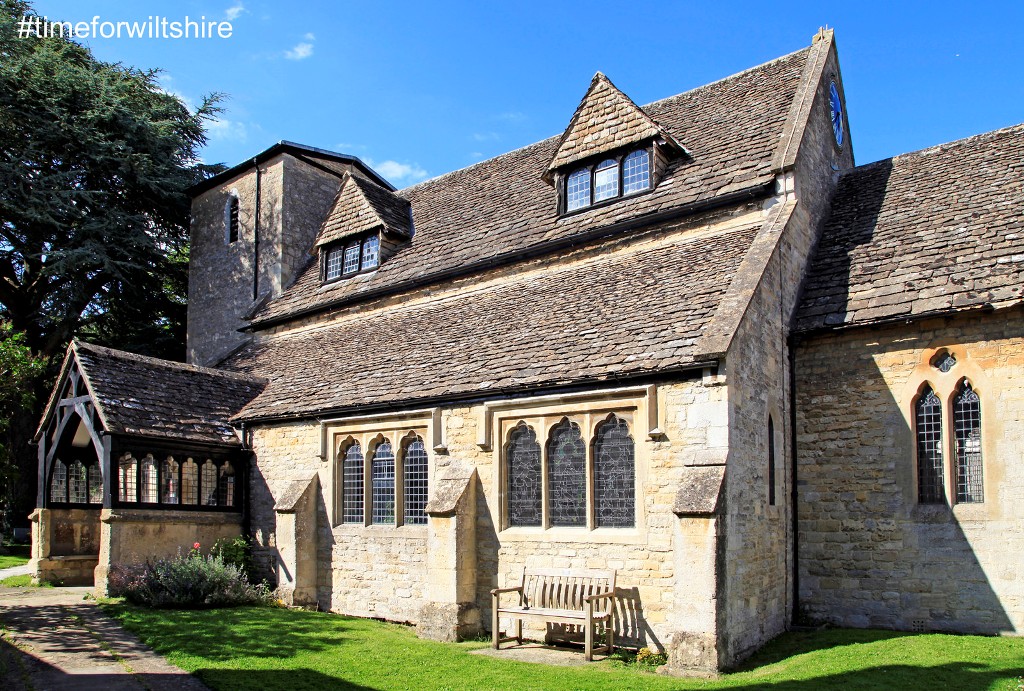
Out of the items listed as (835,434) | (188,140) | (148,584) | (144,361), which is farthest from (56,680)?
(188,140)

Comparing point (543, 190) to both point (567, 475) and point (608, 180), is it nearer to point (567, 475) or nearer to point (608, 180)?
point (608, 180)

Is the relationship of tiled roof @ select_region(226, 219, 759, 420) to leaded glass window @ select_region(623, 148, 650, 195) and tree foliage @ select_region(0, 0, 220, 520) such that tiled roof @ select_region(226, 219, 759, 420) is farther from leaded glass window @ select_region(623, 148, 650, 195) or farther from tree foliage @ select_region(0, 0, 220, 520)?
tree foliage @ select_region(0, 0, 220, 520)

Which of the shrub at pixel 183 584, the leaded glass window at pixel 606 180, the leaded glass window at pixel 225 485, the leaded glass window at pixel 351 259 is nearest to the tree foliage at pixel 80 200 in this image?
the leaded glass window at pixel 351 259

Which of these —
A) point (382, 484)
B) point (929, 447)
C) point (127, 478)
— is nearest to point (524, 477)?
point (382, 484)

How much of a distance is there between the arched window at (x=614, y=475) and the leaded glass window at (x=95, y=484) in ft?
47.4

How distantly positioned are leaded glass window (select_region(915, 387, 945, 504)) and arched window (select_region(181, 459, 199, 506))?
14.4 metres

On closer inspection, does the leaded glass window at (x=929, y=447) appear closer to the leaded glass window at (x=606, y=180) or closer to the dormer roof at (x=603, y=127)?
the dormer roof at (x=603, y=127)

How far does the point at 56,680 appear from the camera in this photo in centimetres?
990

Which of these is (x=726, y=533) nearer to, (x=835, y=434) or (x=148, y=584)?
(x=835, y=434)

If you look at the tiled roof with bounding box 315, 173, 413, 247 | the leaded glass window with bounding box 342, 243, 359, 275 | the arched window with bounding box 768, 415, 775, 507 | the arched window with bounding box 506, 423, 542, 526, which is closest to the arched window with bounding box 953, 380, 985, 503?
the arched window with bounding box 768, 415, 775, 507

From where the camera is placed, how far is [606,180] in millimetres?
17781

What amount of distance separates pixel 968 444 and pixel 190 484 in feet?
52.8

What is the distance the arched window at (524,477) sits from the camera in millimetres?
13492

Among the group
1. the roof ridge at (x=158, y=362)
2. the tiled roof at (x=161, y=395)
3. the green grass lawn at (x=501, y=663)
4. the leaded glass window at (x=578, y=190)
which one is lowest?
the green grass lawn at (x=501, y=663)
